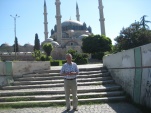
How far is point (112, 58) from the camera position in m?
10.0

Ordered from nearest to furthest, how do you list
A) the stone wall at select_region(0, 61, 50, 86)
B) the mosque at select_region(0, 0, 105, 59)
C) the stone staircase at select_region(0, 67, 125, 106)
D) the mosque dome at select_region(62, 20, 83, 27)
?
the stone staircase at select_region(0, 67, 125, 106)
the stone wall at select_region(0, 61, 50, 86)
the mosque at select_region(0, 0, 105, 59)
the mosque dome at select_region(62, 20, 83, 27)

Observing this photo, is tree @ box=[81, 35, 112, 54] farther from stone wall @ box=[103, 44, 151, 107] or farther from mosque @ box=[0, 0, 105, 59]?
stone wall @ box=[103, 44, 151, 107]

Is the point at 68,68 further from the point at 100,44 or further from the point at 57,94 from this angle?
the point at 100,44

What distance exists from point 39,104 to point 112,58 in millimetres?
4246

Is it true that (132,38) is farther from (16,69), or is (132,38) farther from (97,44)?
(97,44)

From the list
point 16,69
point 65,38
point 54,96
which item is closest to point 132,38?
point 16,69

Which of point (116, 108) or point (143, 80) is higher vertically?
point (143, 80)

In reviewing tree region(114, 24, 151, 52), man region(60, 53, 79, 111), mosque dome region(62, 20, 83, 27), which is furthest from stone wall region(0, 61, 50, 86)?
mosque dome region(62, 20, 83, 27)

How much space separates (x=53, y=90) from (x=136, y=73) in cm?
282

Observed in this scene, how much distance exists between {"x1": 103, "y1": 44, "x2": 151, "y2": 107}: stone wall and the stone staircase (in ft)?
1.32

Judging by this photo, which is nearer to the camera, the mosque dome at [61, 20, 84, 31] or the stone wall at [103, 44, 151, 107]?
the stone wall at [103, 44, 151, 107]

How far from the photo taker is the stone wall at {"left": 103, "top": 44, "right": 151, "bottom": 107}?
578 cm

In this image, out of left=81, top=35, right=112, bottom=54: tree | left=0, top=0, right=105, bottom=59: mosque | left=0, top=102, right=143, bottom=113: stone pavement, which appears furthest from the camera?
left=0, top=0, right=105, bottom=59: mosque

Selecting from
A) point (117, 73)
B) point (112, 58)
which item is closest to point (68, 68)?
point (117, 73)
